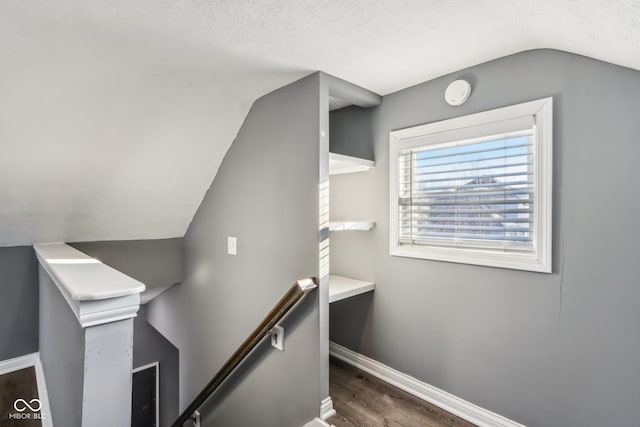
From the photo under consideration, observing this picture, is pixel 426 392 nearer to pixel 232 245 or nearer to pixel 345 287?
pixel 345 287

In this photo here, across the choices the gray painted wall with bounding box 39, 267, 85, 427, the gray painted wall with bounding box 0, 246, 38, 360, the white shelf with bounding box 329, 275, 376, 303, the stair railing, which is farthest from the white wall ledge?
the gray painted wall with bounding box 0, 246, 38, 360

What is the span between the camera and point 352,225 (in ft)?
6.80

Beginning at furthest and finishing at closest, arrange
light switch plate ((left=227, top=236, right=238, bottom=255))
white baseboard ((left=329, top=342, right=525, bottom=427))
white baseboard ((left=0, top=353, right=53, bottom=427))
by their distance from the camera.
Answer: light switch plate ((left=227, top=236, right=238, bottom=255)), white baseboard ((left=0, top=353, right=53, bottom=427)), white baseboard ((left=329, top=342, right=525, bottom=427))

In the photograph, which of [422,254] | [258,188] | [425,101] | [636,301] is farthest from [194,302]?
[636,301]

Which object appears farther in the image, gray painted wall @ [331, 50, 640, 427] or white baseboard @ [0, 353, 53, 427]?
white baseboard @ [0, 353, 53, 427]

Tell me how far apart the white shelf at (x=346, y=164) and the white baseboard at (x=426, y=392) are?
1377mm

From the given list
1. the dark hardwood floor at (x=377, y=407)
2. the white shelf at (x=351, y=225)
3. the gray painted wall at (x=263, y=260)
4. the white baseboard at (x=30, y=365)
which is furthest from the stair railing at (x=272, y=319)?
the white baseboard at (x=30, y=365)

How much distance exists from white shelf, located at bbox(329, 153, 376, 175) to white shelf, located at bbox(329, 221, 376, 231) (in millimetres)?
394

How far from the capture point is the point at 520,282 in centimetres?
161

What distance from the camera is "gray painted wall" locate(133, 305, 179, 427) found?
3832mm

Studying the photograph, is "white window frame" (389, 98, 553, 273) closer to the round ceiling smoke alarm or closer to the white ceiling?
the round ceiling smoke alarm

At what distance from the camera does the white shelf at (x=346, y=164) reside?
1961 millimetres

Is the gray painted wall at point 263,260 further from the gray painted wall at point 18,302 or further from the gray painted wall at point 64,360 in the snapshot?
the gray painted wall at point 18,302

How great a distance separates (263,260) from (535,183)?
1.65 m
